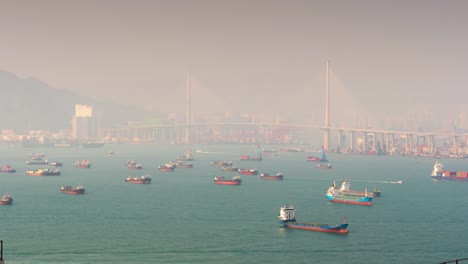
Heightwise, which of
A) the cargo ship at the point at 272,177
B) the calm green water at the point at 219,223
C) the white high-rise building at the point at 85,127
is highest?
the white high-rise building at the point at 85,127

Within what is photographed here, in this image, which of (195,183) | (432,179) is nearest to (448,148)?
(432,179)

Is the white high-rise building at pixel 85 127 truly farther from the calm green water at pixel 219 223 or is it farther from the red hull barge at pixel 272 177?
the calm green water at pixel 219 223

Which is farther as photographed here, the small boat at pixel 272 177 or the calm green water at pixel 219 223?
the small boat at pixel 272 177

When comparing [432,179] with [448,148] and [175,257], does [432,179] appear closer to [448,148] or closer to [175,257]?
[175,257]

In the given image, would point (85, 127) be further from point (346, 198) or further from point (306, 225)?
point (306, 225)

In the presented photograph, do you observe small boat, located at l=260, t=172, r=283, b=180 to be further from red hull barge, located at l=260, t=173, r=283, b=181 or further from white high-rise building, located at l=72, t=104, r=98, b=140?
white high-rise building, located at l=72, t=104, r=98, b=140

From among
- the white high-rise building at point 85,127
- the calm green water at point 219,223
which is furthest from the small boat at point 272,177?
the white high-rise building at point 85,127

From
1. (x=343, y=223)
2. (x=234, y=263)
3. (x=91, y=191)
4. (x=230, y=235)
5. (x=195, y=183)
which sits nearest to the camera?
(x=234, y=263)

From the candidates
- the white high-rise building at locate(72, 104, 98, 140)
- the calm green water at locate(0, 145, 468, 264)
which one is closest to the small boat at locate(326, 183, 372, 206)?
the calm green water at locate(0, 145, 468, 264)
